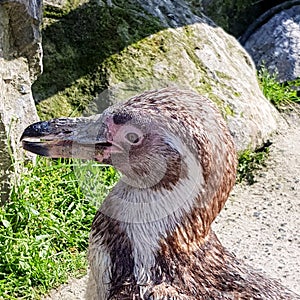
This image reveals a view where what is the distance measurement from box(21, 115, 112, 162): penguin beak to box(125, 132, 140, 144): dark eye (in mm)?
108

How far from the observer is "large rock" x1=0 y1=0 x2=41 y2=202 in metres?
4.90

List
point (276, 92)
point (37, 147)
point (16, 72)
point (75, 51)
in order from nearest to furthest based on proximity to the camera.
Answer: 1. point (37, 147)
2. point (16, 72)
3. point (75, 51)
4. point (276, 92)

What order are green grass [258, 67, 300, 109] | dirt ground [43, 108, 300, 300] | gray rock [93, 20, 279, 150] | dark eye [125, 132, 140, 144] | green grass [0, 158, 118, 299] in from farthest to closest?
green grass [258, 67, 300, 109] → gray rock [93, 20, 279, 150] → dirt ground [43, 108, 300, 300] → green grass [0, 158, 118, 299] → dark eye [125, 132, 140, 144]

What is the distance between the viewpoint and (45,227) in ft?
16.2

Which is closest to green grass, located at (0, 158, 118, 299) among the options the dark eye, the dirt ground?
the dirt ground

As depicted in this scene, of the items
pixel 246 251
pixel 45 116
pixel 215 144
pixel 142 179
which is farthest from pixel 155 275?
pixel 45 116

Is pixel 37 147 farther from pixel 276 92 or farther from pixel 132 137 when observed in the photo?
pixel 276 92

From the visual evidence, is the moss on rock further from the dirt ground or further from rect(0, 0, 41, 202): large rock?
the dirt ground

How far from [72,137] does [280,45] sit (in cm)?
492

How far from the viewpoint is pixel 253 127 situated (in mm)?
6254

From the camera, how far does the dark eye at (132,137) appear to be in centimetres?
307

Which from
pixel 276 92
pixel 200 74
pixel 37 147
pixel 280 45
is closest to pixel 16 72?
pixel 200 74

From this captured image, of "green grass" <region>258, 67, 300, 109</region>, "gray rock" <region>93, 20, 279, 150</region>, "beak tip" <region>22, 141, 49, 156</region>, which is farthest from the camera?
"green grass" <region>258, 67, 300, 109</region>

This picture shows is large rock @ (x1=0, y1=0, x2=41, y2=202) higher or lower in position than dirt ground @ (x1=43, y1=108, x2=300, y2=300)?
higher
